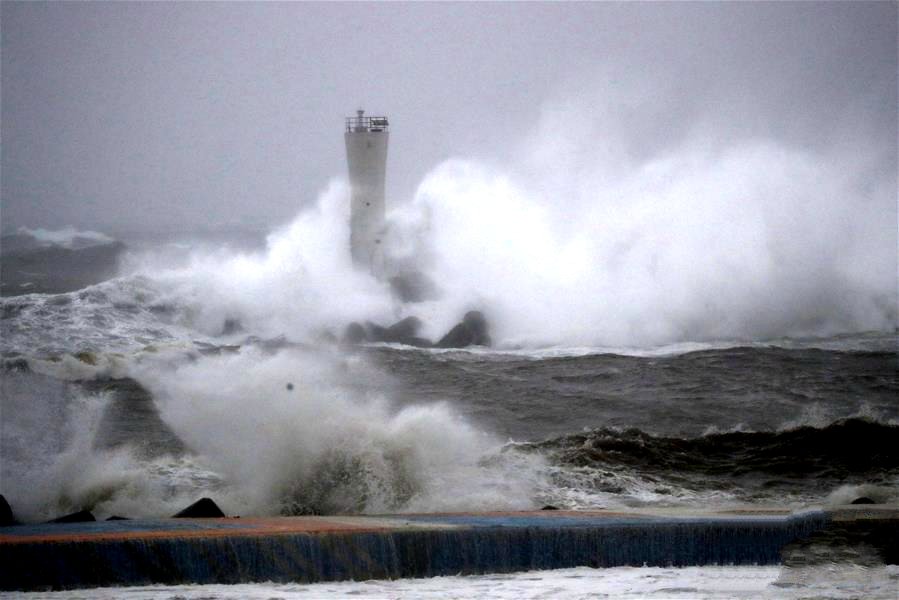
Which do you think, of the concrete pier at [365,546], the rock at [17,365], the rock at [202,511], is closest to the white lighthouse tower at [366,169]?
the rock at [17,365]

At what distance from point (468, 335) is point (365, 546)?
56.3 feet

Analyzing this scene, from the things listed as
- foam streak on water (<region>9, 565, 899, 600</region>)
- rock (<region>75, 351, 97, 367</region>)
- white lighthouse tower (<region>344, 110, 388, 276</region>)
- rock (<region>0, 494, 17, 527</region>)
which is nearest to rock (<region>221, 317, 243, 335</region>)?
white lighthouse tower (<region>344, 110, 388, 276</region>)

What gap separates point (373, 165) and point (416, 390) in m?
9.60

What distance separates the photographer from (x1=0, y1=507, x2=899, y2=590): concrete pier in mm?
7223

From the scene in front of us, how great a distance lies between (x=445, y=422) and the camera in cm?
1355

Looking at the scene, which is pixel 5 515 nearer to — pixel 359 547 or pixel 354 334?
pixel 359 547

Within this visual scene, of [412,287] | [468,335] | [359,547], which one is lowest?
[359,547]

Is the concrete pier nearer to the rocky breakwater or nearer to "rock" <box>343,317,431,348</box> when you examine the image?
the rocky breakwater

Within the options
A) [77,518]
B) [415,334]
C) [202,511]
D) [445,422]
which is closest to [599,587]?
[202,511]

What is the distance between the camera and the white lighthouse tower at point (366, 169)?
26.8 metres

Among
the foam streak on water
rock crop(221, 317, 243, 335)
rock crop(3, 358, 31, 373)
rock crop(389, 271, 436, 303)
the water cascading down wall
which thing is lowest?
the foam streak on water

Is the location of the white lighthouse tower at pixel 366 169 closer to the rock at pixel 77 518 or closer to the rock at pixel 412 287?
the rock at pixel 412 287

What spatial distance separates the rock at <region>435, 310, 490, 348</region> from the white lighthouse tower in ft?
12.7

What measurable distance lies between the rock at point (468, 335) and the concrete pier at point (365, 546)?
1564cm
